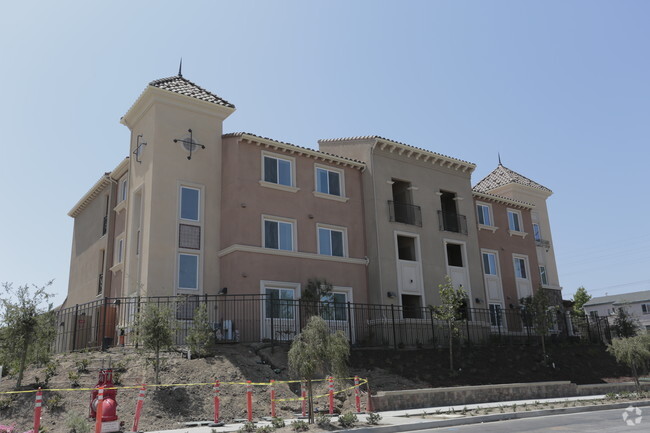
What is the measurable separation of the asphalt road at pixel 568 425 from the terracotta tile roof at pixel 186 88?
1821 cm

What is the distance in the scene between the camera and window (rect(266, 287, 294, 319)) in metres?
23.4

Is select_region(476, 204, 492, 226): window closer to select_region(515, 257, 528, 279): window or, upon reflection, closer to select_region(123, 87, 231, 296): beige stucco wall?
select_region(515, 257, 528, 279): window

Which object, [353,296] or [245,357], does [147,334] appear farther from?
[353,296]

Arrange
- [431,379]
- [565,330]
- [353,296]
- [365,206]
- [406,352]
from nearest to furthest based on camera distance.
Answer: [431,379], [406,352], [353,296], [365,206], [565,330]

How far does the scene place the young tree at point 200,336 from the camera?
1794cm

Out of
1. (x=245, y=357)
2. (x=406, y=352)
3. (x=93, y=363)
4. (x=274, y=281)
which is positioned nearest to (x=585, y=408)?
(x=406, y=352)

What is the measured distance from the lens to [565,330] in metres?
36.3

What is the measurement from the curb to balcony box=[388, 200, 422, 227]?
1350 cm

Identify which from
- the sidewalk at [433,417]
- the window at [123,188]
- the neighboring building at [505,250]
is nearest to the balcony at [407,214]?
the neighboring building at [505,250]

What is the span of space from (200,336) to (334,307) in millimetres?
8128

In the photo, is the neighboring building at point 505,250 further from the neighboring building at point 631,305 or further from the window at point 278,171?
the neighboring building at point 631,305

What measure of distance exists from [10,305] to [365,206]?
56.3 feet

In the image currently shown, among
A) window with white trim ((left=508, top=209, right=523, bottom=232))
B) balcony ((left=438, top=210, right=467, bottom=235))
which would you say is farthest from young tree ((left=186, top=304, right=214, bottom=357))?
window with white trim ((left=508, top=209, right=523, bottom=232))

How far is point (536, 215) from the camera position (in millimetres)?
40625
